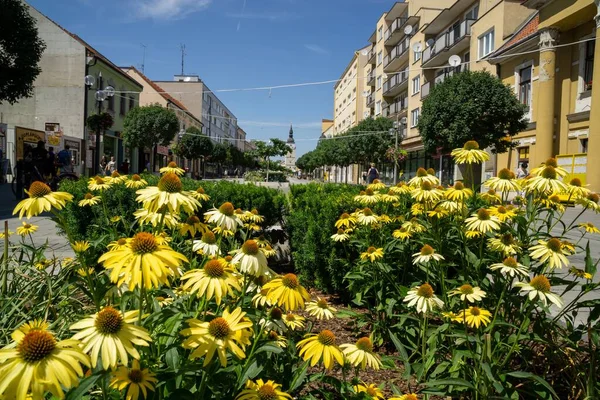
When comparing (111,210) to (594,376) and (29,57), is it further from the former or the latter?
(29,57)

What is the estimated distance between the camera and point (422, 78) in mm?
32938

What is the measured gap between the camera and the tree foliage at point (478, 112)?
60.1 feet

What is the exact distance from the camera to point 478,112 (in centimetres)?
1828

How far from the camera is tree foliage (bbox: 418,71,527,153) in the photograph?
18312 millimetres

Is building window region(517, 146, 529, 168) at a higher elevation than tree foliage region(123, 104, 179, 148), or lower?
lower

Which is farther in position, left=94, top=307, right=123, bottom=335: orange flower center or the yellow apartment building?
the yellow apartment building

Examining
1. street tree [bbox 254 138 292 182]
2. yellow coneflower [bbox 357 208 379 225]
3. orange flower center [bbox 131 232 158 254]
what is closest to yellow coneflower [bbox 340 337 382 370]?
orange flower center [bbox 131 232 158 254]

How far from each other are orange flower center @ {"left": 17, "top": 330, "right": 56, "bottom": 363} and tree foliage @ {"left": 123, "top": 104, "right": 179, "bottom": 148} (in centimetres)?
3161

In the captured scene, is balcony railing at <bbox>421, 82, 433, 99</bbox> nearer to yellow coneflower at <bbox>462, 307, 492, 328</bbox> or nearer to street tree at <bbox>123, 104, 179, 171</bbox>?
street tree at <bbox>123, 104, 179, 171</bbox>

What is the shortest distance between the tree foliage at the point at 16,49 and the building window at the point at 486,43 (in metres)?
23.2

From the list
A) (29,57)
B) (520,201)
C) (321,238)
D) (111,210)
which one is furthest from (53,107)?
(520,201)

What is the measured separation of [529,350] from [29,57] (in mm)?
21616

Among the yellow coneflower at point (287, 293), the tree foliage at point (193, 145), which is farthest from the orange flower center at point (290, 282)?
the tree foliage at point (193, 145)

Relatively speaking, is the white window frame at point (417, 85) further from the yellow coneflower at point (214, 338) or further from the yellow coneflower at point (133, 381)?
the yellow coneflower at point (133, 381)
